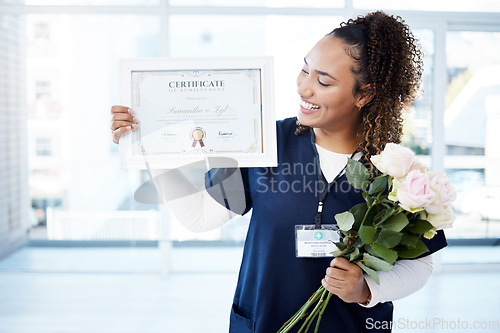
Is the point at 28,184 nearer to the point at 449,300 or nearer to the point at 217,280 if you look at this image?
the point at 217,280

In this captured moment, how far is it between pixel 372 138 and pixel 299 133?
0.63 ft

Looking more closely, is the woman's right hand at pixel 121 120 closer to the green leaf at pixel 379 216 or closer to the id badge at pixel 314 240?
the id badge at pixel 314 240

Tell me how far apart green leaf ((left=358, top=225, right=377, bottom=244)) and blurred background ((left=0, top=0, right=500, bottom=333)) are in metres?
2.96

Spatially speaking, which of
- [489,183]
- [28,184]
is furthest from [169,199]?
[489,183]

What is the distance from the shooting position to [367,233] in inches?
34.5

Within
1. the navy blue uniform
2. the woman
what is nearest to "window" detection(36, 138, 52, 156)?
the woman

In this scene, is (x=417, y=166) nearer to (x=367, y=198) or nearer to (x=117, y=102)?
(x=367, y=198)

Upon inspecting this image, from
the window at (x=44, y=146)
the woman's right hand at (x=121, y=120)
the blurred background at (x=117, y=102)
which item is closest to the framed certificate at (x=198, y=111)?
the woman's right hand at (x=121, y=120)

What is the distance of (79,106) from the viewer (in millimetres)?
3998

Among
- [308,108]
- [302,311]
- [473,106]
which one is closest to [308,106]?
[308,108]

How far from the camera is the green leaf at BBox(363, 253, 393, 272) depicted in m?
0.86

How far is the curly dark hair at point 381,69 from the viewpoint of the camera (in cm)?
104

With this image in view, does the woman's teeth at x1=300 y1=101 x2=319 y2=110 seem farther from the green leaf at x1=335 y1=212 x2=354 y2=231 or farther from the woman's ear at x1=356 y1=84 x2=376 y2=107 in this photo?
the green leaf at x1=335 y1=212 x2=354 y2=231

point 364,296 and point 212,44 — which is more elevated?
point 212,44
